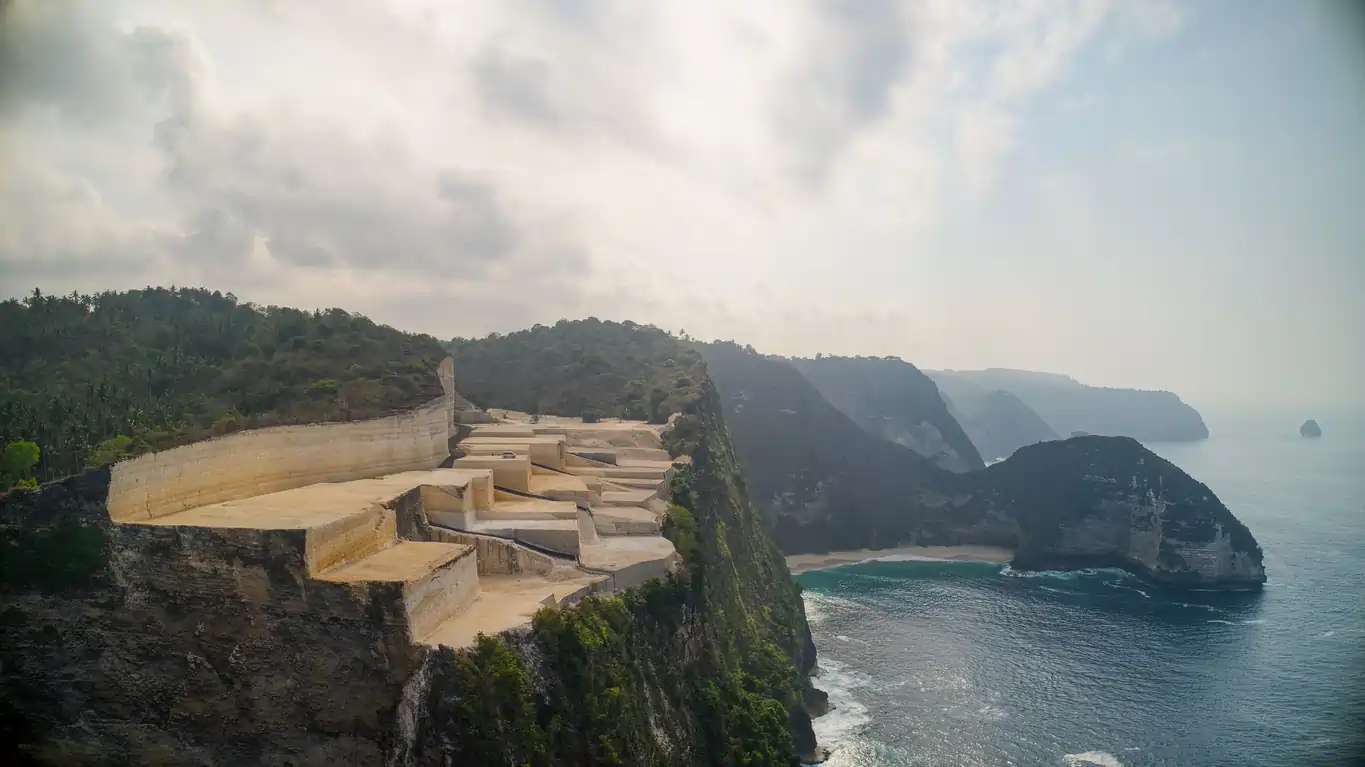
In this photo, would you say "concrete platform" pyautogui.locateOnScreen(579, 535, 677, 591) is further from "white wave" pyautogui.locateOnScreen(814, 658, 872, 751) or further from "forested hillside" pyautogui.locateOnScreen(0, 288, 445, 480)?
"white wave" pyautogui.locateOnScreen(814, 658, 872, 751)

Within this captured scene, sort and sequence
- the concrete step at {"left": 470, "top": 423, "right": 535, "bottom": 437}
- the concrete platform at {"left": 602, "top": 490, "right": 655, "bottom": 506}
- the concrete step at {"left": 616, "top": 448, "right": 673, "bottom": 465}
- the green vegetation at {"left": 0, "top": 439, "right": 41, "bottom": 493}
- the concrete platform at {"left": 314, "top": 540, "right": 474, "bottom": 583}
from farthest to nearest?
the concrete step at {"left": 616, "top": 448, "right": 673, "bottom": 465} → the concrete step at {"left": 470, "top": 423, "right": 535, "bottom": 437} → the concrete platform at {"left": 602, "top": 490, "right": 655, "bottom": 506} → the green vegetation at {"left": 0, "top": 439, "right": 41, "bottom": 493} → the concrete platform at {"left": 314, "top": 540, "right": 474, "bottom": 583}

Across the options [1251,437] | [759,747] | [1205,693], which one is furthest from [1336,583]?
[1251,437]

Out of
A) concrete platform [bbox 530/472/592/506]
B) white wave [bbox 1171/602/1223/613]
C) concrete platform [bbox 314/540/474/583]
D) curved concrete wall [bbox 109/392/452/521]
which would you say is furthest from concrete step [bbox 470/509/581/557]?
white wave [bbox 1171/602/1223/613]

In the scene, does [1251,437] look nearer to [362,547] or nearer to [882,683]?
[882,683]

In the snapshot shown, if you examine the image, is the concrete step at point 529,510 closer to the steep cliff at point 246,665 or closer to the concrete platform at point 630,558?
the concrete platform at point 630,558

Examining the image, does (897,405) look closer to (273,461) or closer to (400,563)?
(273,461)
